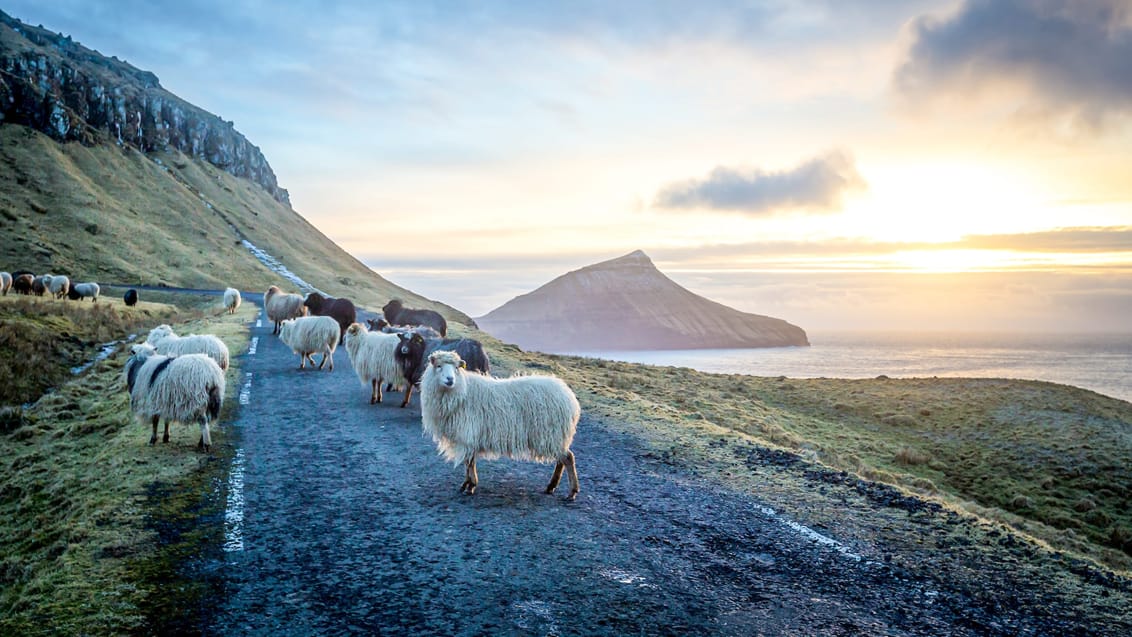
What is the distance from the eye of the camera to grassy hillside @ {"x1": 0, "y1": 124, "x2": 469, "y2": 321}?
6197 cm

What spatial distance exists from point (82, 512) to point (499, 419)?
5.34 m

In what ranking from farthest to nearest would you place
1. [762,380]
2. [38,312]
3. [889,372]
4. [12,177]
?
[889,372] → [12,177] → [762,380] → [38,312]

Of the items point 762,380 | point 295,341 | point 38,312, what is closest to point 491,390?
point 295,341

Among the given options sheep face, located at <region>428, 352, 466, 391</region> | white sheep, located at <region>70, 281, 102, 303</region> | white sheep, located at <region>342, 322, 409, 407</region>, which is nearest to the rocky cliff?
white sheep, located at <region>70, 281, 102, 303</region>

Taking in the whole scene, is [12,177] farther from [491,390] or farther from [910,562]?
[910,562]

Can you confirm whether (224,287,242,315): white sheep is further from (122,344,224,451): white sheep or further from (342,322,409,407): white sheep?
(122,344,224,451): white sheep

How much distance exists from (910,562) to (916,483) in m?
10.5

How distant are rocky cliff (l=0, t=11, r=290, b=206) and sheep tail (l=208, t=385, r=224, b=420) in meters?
104

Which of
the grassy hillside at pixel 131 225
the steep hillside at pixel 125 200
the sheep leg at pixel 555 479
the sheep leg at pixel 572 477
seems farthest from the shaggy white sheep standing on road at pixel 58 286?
the sheep leg at pixel 572 477

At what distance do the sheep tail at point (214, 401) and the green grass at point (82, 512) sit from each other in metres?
0.64

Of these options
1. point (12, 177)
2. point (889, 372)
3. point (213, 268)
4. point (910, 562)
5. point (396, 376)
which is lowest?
point (889, 372)

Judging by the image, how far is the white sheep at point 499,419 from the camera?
844 centimetres

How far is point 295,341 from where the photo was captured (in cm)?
1877

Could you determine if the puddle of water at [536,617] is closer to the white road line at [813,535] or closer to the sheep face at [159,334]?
the white road line at [813,535]
